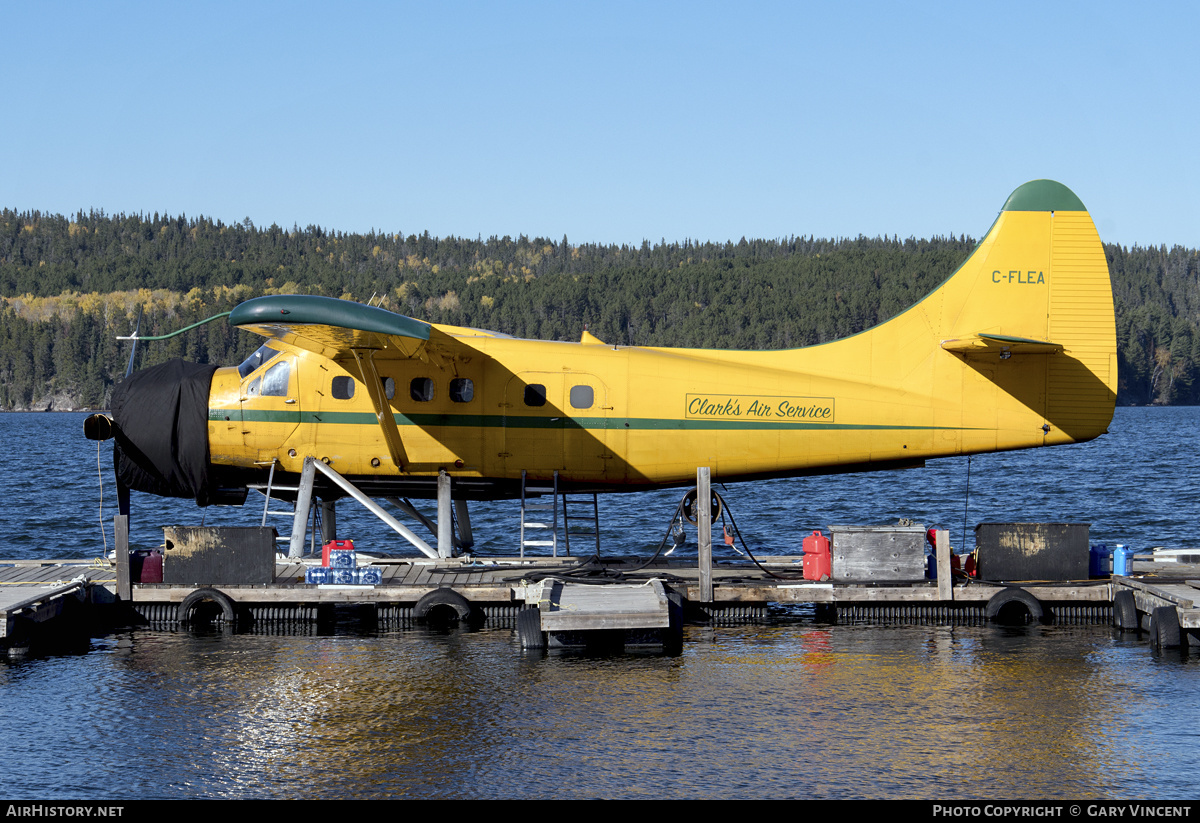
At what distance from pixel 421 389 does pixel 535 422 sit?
1663 millimetres

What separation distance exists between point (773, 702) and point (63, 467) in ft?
195

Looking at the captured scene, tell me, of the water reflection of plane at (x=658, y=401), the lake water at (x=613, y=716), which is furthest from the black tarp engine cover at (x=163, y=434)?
the lake water at (x=613, y=716)

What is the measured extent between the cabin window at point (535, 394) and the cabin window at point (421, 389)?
136 centimetres

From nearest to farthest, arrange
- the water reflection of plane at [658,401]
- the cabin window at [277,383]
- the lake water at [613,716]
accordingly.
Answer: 1. the lake water at [613,716]
2. the water reflection of plane at [658,401]
3. the cabin window at [277,383]

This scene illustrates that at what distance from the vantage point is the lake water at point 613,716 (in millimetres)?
9133

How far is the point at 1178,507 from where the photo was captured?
3816cm

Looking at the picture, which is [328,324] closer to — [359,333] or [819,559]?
[359,333]

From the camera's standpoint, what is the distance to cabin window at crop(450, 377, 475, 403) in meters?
15.8

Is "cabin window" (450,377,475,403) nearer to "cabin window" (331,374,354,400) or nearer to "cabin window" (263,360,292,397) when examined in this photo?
"cabin window" (331,374,354,400)

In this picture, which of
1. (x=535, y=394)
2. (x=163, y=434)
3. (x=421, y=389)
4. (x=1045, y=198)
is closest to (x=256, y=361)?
(x=163, y=434)

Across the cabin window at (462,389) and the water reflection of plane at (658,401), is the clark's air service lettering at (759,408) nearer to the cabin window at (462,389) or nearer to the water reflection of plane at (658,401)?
the water reflection of plane at (658,401)

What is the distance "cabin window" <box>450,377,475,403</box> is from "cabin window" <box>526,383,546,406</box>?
0.78 meters

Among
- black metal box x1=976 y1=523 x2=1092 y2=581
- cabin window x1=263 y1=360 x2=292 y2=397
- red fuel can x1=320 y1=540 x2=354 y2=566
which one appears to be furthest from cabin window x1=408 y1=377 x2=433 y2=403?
black metal box x1=976 y1=523 x2=1092 y2=581

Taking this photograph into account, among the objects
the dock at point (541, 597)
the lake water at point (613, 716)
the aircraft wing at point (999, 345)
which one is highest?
the aircraft wing at point (999, 345)
